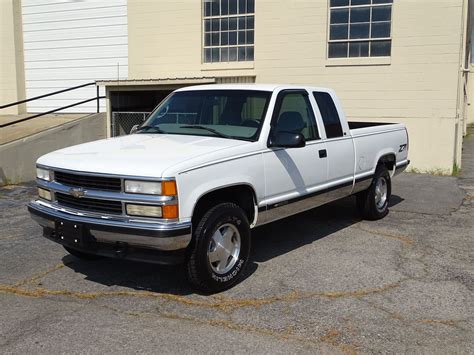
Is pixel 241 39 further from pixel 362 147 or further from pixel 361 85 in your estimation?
pixel 362 147

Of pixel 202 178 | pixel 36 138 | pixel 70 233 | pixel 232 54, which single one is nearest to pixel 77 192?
pixel 70 233

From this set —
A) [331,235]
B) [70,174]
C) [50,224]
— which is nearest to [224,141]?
[70,174]

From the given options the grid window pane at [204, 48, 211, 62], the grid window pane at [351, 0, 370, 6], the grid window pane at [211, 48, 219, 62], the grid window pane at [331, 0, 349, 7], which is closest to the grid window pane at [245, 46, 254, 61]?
the grid window pane at [211, 48, 219, 62]

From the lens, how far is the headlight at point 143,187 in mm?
4367

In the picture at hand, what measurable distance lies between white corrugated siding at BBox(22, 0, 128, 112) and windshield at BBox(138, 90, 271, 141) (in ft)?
32.7

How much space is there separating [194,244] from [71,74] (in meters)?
13.2

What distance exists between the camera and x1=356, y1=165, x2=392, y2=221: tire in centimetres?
767

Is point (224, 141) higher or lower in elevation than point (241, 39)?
lower

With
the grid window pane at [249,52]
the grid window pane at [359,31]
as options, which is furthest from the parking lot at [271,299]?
the grid window pane at [249,52]

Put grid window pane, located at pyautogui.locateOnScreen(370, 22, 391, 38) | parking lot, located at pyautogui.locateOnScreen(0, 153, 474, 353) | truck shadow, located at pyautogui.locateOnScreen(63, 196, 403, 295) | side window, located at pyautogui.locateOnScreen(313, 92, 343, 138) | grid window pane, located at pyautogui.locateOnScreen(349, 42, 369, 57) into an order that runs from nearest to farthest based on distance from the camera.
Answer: parking lot, located at pyautogui.locateOnScreen(0, 153, 474, 353) < truck shadow, located at pyautogui.locateOnScreen(63, 196, 403, 295) < side window, located at pyautogui.locateOnScreen(313, 92, 343, 138) < grid window pane, located at pyautogui.locateOnScreen(370, 22, 391, 38) < grid window pane, located at pyautogui.locateOnScreen(349, 42, 369, 57)

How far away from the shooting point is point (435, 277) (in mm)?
5391

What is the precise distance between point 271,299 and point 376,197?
3.59m

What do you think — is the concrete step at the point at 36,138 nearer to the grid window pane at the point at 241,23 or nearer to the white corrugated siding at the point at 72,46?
the white corrugated siding at the point at 72,46

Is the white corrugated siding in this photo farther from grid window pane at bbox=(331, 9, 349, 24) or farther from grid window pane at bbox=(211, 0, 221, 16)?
grid window pane at bbox=(331, 9, 349, 24)
